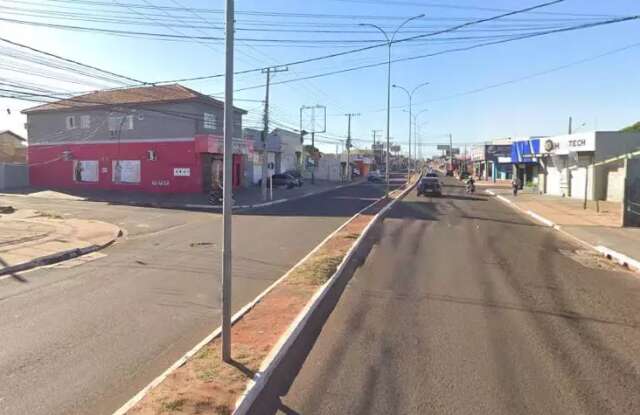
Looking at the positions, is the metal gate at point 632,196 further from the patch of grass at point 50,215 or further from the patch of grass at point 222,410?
the patch of grass at point 50,215

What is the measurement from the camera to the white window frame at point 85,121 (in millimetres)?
42031

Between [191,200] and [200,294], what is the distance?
26.1 meters

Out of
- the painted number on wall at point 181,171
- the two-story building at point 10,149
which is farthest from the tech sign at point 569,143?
the two-story building at point 10,149

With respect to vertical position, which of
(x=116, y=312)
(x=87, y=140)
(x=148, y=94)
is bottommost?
(x=116, y=312)

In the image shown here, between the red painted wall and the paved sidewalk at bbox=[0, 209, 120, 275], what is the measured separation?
14.8m

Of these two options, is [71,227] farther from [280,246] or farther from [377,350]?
[377,350]

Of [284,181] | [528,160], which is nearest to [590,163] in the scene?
[528,160]

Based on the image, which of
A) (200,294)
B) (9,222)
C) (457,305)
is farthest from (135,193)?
(457,305)

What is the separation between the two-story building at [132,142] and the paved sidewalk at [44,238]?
15251 mm

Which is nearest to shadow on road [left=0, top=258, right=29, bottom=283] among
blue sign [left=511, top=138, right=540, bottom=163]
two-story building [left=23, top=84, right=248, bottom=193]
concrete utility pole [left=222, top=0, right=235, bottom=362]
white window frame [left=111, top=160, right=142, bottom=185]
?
concrete utility pole [left=222, top=0, right=235, bottom=362]

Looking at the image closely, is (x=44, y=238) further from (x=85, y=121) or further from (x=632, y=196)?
(x=85, y=121)

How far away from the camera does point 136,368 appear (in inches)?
229

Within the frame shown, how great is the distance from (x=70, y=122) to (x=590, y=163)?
41.8 metres

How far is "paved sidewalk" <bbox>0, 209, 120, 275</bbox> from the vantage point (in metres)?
13.1
